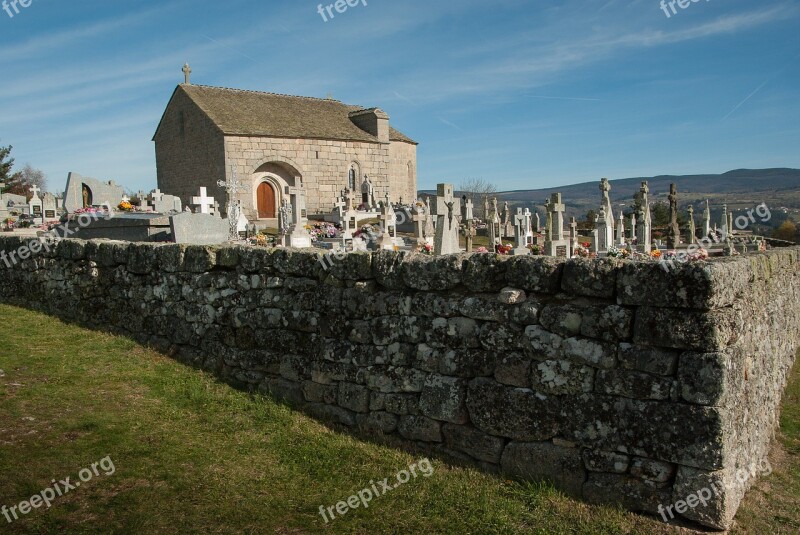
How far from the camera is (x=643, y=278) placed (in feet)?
12.3

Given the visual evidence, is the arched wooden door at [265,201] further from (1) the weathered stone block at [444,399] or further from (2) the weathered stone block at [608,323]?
(2) the weathered stone block at [608,323]

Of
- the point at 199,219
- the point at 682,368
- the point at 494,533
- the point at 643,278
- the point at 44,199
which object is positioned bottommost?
the point at 494,533

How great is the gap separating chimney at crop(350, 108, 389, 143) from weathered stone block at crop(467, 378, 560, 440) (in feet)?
122

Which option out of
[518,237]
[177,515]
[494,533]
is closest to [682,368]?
[494,533]

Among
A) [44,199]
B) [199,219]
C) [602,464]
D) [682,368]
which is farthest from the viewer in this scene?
[44,199]

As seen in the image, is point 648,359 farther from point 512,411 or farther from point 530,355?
point 512,411

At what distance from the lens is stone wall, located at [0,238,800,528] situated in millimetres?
3672

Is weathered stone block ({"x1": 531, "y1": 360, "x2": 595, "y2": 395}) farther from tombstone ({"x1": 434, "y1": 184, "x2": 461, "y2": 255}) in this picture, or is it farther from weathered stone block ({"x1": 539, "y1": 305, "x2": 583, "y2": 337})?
tombstone ({"x1": 434, "y1": 184, "x2": 461, "y2": 255})

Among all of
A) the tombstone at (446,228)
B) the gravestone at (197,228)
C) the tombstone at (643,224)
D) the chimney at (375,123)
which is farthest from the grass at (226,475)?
the chimney at (375,123)

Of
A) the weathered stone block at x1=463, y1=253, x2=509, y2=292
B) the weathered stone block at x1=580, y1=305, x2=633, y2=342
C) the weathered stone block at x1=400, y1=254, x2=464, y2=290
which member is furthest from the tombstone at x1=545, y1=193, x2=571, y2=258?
the weathered stone block at x1=580, y1=305, x2=633, y2=342

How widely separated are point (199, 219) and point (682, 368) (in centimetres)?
767

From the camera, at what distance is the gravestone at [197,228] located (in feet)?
29.2

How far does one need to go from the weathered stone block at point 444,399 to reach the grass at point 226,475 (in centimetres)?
38

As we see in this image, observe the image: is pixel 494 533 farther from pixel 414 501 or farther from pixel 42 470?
pixel 42 470
